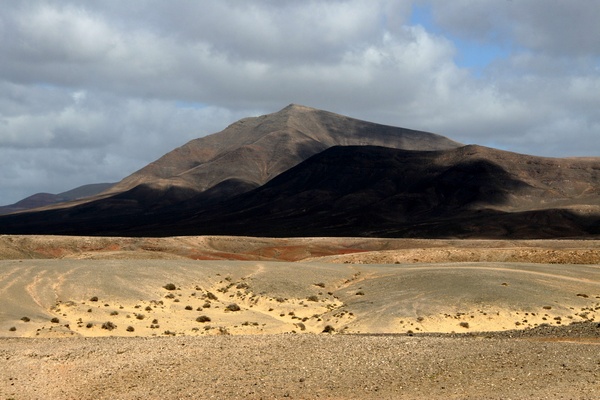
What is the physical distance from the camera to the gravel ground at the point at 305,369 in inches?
651

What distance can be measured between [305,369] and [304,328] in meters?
12.7

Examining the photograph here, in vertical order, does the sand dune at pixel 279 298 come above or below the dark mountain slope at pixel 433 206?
below

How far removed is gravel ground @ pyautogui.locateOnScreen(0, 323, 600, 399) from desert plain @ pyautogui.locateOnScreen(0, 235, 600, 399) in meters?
0.06

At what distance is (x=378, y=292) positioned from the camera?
3838 cm

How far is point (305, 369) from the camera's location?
62.3 feet

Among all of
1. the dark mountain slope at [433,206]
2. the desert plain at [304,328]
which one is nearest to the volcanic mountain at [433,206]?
the dark mountain slope at [433,206]

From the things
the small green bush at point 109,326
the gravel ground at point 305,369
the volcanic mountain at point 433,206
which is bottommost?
the small green bush at point 109,326

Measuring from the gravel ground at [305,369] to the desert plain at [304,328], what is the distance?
6 cm

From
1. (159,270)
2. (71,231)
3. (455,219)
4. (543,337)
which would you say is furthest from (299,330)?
(71,231)

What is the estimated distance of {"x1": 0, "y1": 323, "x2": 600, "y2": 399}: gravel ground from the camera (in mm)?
16547

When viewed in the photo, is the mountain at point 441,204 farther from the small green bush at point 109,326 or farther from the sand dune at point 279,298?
the small green bush at point 109,326

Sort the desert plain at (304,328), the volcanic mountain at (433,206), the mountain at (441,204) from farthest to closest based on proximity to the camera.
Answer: the volcanic mountain at (433,206) < the mountain at (441,204) < the desert plain at (304,328)

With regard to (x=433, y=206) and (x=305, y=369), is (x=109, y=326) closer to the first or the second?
(x=305, y=369)

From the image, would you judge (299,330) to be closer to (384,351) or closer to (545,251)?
(384,351)
